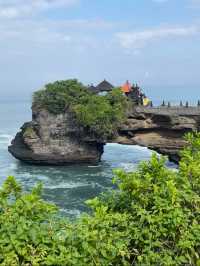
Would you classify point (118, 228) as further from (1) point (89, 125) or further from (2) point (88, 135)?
(2) point (88, 135)

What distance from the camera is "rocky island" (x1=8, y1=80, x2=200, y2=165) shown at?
108 ft

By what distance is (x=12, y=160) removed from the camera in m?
40.1

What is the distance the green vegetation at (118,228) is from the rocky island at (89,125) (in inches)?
1016

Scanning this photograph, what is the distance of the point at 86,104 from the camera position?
34.1 metres

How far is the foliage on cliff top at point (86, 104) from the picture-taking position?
32.9 meters

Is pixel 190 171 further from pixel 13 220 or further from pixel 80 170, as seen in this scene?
pixel 80 170

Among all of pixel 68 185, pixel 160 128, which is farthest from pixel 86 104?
pixel 68 185

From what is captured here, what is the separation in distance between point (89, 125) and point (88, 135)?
1.47 m

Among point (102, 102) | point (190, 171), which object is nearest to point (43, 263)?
point (190, 171)

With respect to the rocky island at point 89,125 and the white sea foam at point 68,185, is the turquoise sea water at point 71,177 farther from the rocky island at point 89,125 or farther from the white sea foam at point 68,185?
the rocky island at point 89,125

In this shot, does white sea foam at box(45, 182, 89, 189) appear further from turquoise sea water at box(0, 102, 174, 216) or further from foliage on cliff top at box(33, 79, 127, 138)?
foliage on cliff top at box(33, 79, 127, 138)

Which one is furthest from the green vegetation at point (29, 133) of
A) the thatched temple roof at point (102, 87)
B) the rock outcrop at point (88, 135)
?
the thatched temple roof at point (102, 87)

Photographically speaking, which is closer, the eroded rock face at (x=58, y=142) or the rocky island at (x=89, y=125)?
the rocky island at (x=89, y=125)

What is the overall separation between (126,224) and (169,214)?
546mm
